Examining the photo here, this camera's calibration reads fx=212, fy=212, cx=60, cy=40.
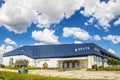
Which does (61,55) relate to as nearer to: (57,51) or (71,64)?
(57,51)

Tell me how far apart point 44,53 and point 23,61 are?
5796mm

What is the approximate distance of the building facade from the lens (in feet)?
→ 160

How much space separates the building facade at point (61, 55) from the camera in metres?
48.8

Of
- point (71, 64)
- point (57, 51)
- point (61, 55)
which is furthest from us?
point (57, 51)

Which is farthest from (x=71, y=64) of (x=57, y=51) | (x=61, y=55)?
(x=57, y=51)

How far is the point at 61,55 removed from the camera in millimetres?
52094

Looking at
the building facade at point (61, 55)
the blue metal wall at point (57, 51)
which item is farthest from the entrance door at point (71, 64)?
the blue metal wall at point (57, 51)

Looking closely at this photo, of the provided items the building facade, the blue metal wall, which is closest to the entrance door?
the building facade

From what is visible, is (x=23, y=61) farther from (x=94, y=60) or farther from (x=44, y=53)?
(x=94, y=60)

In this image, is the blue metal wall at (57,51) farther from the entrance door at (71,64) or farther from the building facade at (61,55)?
the entrance door at (71,64)

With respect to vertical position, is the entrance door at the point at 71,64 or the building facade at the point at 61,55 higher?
the building facade at the point at 61,55

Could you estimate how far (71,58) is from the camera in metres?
50.5

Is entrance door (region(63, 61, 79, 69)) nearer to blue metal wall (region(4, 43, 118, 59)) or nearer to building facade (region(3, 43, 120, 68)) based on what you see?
building facade (region(3, 43, 120, 68))

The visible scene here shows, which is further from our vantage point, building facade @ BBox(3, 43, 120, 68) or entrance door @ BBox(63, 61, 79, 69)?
entrance door @ BBox(63, 61, 79, 69)
